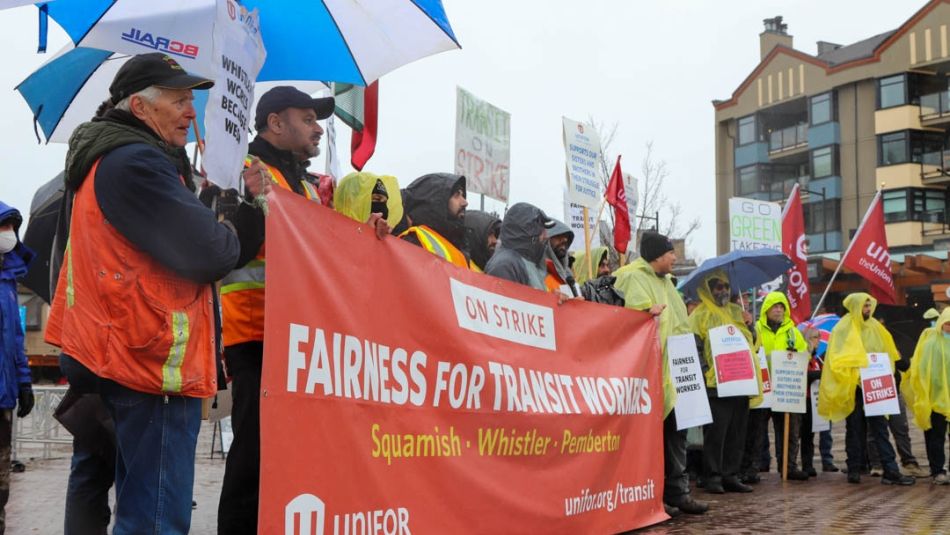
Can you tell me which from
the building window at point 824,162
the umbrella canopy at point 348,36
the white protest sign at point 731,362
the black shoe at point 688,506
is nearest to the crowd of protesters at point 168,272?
the umbrella canopy at point 348,36

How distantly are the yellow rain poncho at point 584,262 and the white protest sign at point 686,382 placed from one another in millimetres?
2194

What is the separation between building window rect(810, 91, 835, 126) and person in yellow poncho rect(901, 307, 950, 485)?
4212 centimetres

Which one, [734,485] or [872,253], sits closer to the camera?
[734,485]

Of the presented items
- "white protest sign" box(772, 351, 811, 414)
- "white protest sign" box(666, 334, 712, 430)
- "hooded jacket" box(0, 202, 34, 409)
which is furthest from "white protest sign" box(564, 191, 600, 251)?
"hooded jacket" box(0, 202, 34, 409)

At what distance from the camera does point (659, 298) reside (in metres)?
8.39

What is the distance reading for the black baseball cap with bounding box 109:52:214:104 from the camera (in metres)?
3.57

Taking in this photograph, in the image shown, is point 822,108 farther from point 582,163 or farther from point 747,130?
point 582,163

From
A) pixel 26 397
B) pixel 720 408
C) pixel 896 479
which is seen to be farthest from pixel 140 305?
pixel 896 479

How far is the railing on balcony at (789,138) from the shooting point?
5391cm

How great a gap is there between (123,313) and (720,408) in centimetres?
761

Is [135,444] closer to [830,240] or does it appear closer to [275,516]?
[275,516]

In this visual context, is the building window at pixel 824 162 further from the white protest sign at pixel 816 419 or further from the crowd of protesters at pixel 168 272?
the crowd of protesters at pixel 168 272

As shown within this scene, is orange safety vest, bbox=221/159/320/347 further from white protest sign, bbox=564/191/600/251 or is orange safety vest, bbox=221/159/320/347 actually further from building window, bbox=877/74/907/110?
building window, bbox=877/74/907/110

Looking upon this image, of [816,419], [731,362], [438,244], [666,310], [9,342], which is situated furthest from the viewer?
[816,419]
